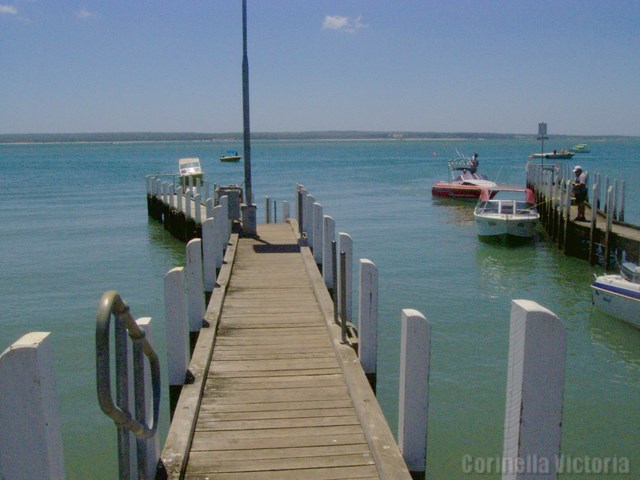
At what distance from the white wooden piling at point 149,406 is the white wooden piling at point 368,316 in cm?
Result: 248

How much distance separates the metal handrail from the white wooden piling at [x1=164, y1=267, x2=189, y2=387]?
196 cm

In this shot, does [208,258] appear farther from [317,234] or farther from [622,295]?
[622,295]

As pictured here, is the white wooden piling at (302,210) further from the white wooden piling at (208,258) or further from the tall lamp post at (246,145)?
the white wooden piling at (208,258)

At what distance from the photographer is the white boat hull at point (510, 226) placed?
24.1 meters

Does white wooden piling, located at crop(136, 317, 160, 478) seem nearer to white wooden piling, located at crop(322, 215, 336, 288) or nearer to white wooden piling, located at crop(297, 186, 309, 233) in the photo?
white wooden piling, located at crop(322, 215, 336, 288)

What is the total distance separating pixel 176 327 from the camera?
6.07 meters

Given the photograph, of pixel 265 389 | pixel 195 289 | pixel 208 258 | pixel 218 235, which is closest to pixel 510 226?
pixel 218 235

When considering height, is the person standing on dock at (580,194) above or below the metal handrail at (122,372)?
below

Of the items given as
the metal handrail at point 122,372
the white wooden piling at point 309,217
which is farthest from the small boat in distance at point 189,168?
the metal handrail at point 122,372

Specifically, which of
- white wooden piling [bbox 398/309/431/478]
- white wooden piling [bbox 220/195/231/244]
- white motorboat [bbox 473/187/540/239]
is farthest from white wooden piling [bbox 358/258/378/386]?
white motorboat [bbox 473/187/540/239]

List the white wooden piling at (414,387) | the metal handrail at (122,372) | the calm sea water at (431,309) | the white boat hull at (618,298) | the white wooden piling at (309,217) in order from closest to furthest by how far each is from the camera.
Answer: the metal handrail at (122,372) → the white wooden piling at (414,387) → the calm sea water at (431,309) → the white boat hull at (618,298) → the white wooden piling at (309,217)

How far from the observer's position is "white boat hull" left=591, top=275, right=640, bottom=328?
12992mm

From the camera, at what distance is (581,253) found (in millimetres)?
21281

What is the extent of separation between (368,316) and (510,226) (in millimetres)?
18850
